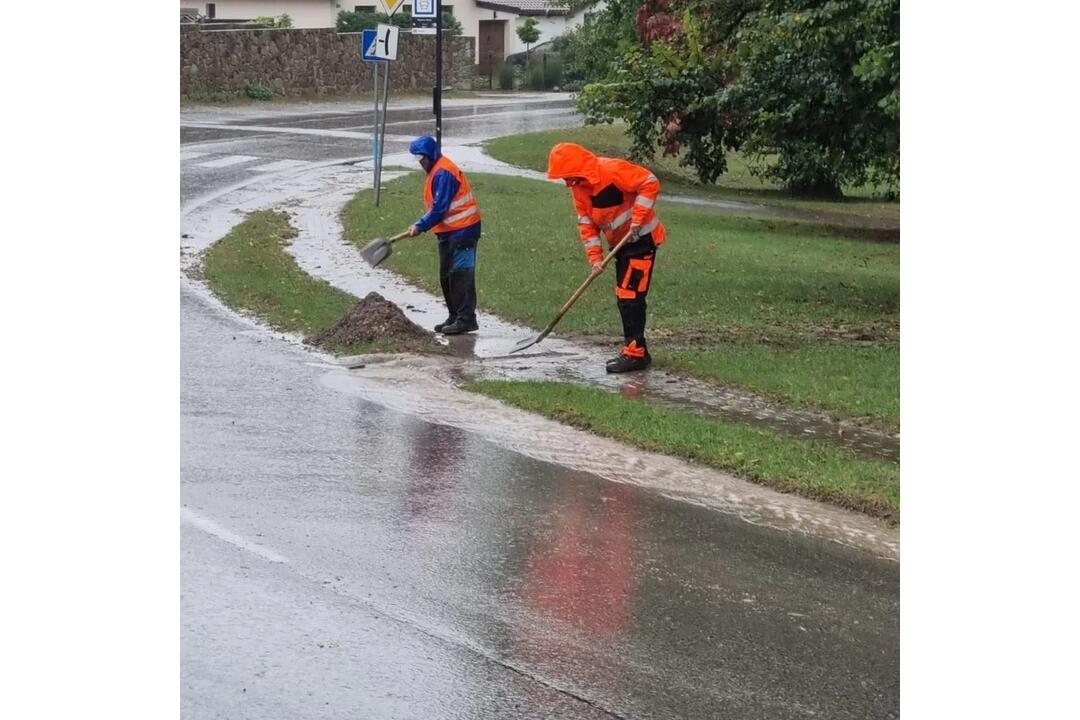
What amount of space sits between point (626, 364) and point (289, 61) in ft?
108

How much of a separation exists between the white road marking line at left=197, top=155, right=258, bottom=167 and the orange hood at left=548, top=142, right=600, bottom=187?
15267 millimetres

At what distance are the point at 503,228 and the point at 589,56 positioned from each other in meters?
13.5

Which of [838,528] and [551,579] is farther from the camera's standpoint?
[838,528]

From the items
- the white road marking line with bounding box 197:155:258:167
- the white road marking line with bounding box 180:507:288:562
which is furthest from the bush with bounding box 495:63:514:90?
the white road marking line with bounding box 180:507:288:562

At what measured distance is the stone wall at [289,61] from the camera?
40.2 m

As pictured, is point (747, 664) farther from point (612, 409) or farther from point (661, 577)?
point (612, 409)

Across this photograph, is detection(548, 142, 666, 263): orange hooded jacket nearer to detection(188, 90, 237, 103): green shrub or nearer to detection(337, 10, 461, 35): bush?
detection(188, 90, 237, 103): green shrub

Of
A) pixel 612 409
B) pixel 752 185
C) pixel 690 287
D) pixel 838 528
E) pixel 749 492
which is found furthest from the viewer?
pixel 752 185

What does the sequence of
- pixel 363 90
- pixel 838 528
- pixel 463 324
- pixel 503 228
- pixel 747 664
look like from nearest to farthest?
pixel 747 664, pixel 838 528, pixel 463 324, pixel 503 228, pixel 363 90

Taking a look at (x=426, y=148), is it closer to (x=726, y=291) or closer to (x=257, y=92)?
(x=726, y=291)

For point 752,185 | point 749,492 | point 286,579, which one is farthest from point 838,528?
point 752,185

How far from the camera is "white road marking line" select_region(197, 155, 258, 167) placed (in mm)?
25514

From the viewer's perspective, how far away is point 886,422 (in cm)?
1030

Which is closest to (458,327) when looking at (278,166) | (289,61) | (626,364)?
(626,364)
